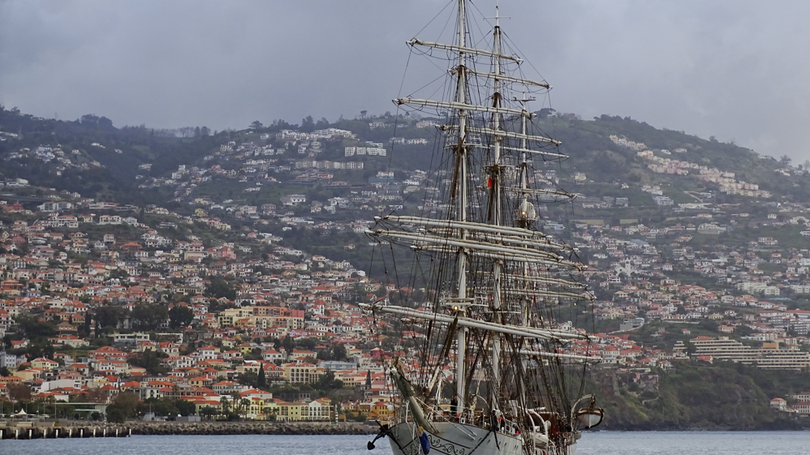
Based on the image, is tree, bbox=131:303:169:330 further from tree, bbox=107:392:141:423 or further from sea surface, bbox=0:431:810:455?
sea surface, bbox=0:431:810:455

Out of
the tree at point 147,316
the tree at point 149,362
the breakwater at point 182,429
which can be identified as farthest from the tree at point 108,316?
the breakwater at point 182,429

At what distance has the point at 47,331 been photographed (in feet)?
509

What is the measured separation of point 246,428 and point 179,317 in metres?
47.8

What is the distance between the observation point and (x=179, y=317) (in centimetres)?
16250

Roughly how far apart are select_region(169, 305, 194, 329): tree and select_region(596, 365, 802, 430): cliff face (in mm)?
49037

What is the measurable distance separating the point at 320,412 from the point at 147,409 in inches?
596

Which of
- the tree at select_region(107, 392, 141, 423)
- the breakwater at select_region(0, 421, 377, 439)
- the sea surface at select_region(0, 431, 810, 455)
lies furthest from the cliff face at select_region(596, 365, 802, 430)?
the tree at select_region(107, 392, 141, 423)

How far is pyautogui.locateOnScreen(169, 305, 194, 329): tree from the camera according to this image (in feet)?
530

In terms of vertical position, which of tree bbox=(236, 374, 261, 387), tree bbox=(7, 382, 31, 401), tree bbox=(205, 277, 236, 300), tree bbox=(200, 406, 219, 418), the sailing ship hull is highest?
tree bbox=(205, 277, 236, 300)

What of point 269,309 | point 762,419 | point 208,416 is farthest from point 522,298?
point 269,309

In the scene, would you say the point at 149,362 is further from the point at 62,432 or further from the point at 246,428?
the point at 62,432

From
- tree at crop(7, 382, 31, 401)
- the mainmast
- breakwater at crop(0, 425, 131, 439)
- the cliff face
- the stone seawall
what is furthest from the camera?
the cliff face

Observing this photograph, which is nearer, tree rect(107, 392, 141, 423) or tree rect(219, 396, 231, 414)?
tree rect(107, 392, 141, 423)

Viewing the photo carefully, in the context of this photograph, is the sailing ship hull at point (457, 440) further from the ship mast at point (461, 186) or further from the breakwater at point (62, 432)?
the breakwater at point (62, 432)
